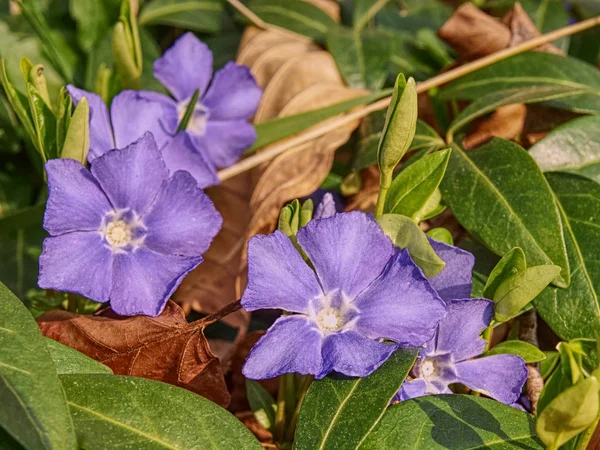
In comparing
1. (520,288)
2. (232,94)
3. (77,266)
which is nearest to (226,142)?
(232,94)

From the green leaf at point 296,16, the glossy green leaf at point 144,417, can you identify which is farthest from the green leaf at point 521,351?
the green leaf at point 296,16

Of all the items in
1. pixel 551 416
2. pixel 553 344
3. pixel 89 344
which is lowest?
pixel 553 344

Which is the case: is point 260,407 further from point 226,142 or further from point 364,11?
point 364,11

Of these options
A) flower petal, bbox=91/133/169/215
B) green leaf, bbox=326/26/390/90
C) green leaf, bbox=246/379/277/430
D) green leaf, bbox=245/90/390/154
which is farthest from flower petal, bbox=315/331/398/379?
green leaf, bbox=326/26/390/90

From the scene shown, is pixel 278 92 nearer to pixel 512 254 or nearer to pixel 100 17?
pixel 100 17

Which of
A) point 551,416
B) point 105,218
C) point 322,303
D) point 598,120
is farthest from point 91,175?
point 598,120

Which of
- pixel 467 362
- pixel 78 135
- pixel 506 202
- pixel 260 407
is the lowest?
pixel 260 407
